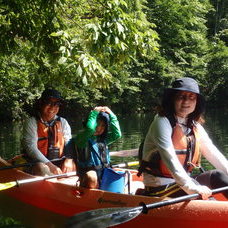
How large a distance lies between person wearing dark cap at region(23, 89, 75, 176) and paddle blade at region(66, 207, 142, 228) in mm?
2036

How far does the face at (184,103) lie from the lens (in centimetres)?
381

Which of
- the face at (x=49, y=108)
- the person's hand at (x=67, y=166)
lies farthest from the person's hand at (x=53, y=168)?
the face at (x=49, y=108)

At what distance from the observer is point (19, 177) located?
5.70 m

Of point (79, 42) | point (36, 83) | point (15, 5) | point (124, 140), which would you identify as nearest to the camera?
point (79, 42)

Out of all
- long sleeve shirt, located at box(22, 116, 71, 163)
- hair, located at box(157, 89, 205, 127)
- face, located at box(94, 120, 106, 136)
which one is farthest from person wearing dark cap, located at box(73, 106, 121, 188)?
hair, located at box(157, 89, 205, 127)

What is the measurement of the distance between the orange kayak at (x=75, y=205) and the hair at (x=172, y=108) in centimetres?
80

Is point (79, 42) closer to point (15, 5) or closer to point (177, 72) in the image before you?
point (15, 5)

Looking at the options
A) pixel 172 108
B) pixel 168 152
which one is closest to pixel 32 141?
pixel 172 108

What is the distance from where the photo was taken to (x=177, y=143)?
391 centimetres

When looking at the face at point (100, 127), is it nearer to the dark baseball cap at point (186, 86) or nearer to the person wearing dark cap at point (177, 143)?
the person wearing dark cap at point (177, 143)

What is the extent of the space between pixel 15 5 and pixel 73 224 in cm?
383

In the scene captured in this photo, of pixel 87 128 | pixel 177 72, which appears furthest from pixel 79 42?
pixel 177 72

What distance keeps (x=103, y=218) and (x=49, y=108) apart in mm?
2533

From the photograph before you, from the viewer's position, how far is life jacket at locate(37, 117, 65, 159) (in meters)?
5.89
